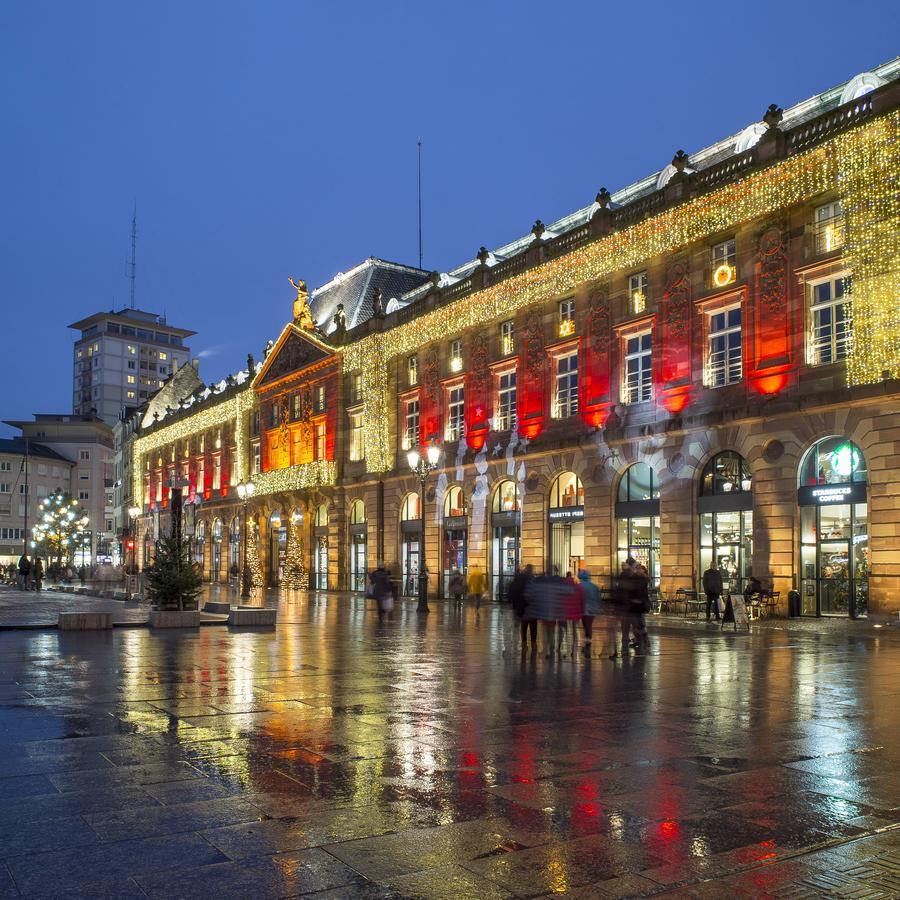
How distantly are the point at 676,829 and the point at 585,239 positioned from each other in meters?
37.1

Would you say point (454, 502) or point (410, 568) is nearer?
point (454, 502)

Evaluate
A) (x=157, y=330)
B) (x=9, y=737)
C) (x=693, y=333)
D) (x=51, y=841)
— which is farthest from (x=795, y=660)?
(x=157, y=330)

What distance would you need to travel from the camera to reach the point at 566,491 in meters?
43.1

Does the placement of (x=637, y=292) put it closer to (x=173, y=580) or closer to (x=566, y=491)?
(x=566, y=491)

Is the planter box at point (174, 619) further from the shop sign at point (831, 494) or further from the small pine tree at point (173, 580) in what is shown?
the shop sign at point (831, 494)

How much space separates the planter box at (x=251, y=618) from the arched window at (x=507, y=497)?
18.8 metres

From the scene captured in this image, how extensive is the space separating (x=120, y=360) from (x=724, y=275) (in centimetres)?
13833

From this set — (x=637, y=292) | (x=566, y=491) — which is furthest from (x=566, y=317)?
(x=566, y=491)

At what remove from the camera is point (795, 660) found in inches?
781

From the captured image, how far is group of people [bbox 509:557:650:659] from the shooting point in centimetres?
2003

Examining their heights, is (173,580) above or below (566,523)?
below

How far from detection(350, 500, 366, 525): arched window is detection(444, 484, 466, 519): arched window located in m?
9.05

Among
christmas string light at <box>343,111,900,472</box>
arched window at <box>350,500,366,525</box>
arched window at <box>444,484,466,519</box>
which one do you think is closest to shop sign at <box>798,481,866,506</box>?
christmas string light at <box>343,111,900,472</box>

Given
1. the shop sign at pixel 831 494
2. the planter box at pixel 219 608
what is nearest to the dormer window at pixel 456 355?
the planter box at pixel 219 608
